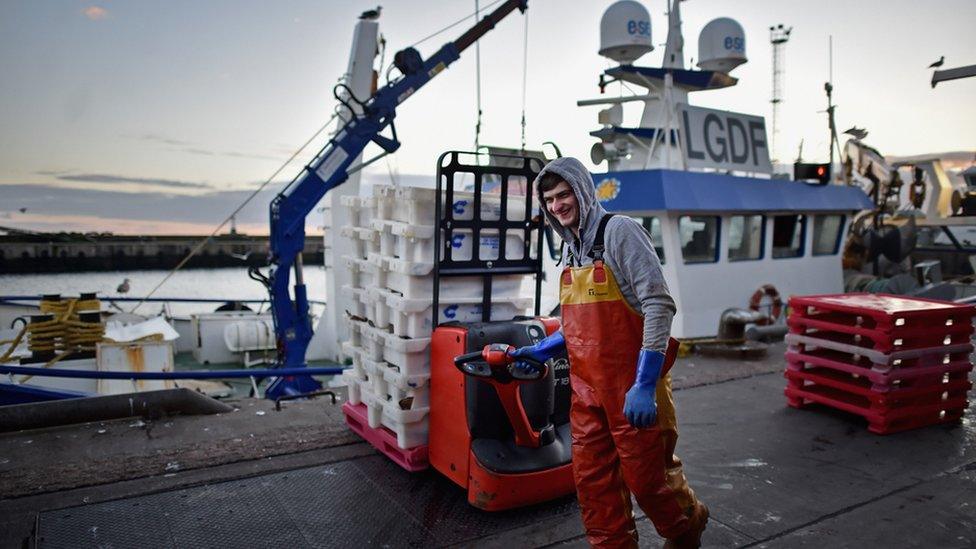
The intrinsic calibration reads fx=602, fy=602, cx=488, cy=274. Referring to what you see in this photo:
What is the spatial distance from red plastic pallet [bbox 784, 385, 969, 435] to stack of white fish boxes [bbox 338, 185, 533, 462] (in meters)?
3.09

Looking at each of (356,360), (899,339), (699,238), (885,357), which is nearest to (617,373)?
(356,360)

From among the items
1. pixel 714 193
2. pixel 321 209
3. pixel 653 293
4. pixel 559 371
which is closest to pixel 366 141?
pixel 321 209

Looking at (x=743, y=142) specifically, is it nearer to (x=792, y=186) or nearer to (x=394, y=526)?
(x=792, y=186)

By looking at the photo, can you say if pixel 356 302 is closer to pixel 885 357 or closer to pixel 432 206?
pixel 432 206

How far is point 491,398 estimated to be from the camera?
370cm

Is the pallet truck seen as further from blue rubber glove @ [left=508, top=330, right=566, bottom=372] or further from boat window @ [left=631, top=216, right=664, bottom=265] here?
boat window @ [left=631, top=216, right=664, bottom=265]

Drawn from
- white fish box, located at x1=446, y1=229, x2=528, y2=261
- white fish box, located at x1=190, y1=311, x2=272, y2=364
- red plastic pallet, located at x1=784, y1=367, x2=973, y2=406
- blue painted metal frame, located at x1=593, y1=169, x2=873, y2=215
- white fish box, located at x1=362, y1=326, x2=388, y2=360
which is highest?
blue painted metal frame, located at x1=593, y1=169, x2=873, y2=215

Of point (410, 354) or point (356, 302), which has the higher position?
point (356, 302)

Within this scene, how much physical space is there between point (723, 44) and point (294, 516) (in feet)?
35.2

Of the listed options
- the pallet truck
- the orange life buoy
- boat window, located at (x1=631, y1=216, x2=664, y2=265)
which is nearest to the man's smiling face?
the pallet truck

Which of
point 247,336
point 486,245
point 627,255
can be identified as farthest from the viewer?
point 247,336

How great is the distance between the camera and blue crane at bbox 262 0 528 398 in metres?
8.62

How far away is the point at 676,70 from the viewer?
10.6 meters

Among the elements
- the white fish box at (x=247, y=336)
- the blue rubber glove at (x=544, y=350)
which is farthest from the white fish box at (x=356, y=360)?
the white fish box at (x=247, y=336)
